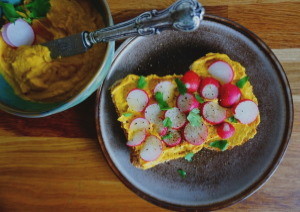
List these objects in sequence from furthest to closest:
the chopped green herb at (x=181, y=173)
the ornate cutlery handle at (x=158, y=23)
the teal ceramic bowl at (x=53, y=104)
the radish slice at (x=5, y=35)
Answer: the chopped green herb at (x=181, y=173) → the radish slice at (x=5, y=35) → the teal ceramic bowl at (x=53, y=104) → the ornate cutlery handle at (x=158, y=23)

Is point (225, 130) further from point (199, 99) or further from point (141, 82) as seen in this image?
point (141, 82)

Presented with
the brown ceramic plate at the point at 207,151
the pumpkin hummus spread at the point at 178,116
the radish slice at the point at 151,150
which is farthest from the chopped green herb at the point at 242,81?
the radish slice at the point at 151,150

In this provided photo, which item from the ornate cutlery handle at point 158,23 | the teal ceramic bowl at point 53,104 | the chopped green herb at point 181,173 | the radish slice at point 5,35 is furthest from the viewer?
the chopped green herb at point 181,173

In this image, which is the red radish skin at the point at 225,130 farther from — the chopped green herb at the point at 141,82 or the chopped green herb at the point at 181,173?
the chopped green herb at the point at 141,82

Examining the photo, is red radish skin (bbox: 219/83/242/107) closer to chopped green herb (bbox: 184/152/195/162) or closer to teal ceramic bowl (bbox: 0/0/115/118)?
chopped green herb (bbox: 184/152/195/162)

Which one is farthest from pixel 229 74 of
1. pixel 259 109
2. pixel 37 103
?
pixel 37 103

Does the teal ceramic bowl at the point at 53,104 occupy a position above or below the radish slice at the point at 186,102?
above

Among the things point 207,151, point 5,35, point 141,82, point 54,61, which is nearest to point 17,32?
point 5,35
